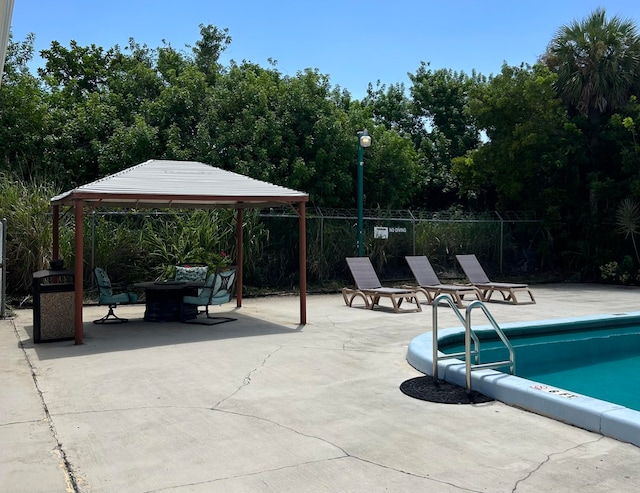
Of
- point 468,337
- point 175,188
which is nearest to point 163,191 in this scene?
point 175,188

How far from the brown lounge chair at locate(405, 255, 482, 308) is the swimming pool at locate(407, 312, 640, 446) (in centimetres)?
340

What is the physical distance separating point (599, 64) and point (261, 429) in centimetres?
1916

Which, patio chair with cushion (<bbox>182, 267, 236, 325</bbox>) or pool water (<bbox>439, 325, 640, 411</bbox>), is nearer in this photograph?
pool water (<bbox>439, 325, 640, 411</bbox>)

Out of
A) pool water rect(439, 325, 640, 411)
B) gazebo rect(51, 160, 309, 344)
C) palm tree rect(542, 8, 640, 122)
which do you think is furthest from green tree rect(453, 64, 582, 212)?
gazebo rect(51, 160, 309, 344)

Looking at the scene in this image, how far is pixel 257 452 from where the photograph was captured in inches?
174

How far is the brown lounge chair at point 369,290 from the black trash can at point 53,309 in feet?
20.1

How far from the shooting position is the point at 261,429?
195 inches

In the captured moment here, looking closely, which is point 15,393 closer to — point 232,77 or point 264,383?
point 264,383

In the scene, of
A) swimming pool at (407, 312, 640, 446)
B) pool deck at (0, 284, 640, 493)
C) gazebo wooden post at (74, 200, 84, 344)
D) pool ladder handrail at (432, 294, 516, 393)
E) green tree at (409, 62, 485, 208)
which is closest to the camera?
pool deck at (0, 284, 640, 493)

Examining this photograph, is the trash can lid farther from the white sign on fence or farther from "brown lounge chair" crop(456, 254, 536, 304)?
the white sign on fence

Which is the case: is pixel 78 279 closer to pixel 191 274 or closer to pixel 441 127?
pixel 191 274

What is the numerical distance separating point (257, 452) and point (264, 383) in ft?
6.74

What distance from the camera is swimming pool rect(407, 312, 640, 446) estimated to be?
195 inches

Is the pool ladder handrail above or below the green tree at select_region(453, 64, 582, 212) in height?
below
